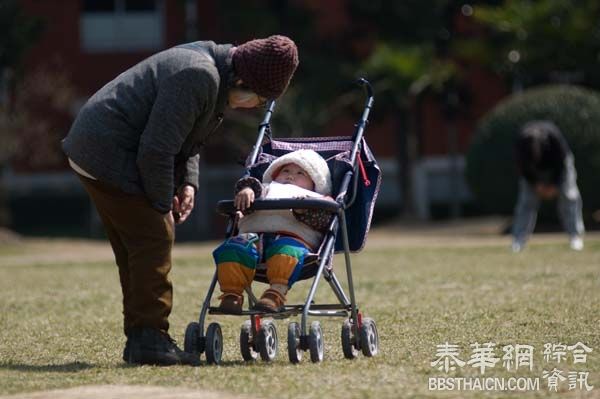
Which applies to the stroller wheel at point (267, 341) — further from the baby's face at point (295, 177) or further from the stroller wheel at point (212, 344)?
the baby's face at point (295, 177)

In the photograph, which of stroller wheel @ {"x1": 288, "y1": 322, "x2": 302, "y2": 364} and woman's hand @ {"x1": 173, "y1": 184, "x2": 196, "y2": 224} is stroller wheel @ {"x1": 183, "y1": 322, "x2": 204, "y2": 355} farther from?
woman's hand @ {"x1": 173, "y1": 184, "x2": 196, "y2": 224}

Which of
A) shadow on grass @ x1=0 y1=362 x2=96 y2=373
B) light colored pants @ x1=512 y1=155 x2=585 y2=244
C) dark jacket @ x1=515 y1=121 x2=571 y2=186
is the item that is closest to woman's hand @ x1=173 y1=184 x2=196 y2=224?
shadow on grass @ x1=0 y1=362 x2=96 y2=373

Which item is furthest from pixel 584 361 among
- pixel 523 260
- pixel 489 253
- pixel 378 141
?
pixel 378 141

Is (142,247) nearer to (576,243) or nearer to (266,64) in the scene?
(266,64)

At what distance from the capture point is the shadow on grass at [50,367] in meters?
7.98

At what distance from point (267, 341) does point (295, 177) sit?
119 cm

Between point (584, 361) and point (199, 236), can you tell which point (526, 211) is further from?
point (199, 236)

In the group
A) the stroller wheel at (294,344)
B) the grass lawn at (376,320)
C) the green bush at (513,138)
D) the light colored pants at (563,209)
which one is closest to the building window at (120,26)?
the green bush at (513,138)

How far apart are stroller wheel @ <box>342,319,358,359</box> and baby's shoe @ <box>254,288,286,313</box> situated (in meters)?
0.37

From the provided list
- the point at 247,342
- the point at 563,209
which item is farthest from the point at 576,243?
the point at 247,342

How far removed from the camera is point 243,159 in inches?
361

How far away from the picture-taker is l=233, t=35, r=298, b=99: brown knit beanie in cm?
776

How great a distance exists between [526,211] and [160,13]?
1619 centimetres

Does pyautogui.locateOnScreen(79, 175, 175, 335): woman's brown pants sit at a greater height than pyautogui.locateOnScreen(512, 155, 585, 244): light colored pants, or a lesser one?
greater
